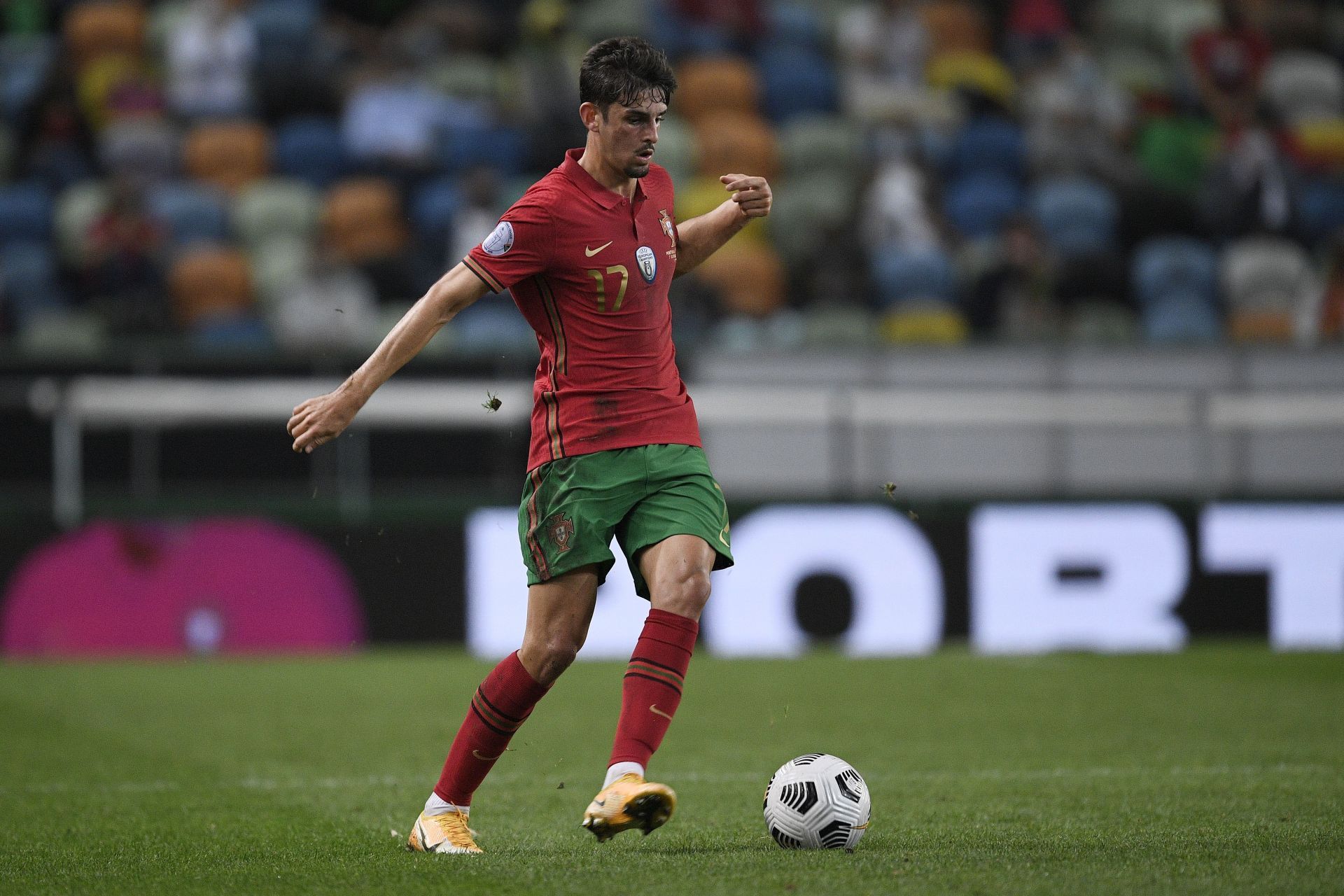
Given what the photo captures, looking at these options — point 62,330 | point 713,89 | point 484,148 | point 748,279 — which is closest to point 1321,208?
point 748,279

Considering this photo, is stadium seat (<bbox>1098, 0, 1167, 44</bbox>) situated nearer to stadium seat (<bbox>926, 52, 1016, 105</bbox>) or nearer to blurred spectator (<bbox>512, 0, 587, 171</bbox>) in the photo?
stadium seat (<bbox>926, 52, 1016, 105</bbox>)

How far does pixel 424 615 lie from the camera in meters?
12.0

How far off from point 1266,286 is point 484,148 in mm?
6597

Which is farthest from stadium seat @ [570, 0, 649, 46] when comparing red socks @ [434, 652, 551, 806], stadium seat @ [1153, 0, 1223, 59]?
red socks @ [434, 652, 551, 806]

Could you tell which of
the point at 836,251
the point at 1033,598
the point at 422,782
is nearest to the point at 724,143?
the point at 836,251

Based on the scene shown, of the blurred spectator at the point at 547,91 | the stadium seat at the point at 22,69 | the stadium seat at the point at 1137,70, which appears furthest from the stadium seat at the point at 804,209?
the stadium seat at the point at 22,69

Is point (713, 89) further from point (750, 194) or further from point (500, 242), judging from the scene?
point (500, 242)

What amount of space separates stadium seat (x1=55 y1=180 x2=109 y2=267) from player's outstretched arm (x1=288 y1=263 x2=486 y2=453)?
1041cm

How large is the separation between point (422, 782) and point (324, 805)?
1.96 ft

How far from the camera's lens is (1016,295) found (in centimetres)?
1366

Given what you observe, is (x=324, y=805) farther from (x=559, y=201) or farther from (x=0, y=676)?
(x=0, y=676)

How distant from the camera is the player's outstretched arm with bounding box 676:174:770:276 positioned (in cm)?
502

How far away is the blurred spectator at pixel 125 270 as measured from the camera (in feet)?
43.0

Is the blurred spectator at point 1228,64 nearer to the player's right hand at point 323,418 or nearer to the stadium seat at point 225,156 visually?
the stadium seat at point 225,156
